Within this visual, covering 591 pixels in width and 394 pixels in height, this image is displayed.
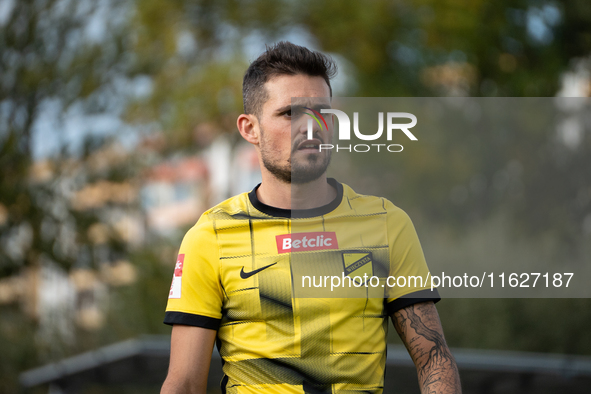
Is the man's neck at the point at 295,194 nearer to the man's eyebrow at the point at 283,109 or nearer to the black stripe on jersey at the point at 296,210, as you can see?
the black stripe on jersey at the point at 296,210

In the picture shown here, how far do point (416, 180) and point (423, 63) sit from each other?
13.9ft

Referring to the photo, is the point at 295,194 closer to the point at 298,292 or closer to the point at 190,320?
the point at 298,292

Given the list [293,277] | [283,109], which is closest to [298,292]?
[293,277]

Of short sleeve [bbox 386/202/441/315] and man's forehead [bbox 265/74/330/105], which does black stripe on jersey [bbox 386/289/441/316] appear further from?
man's forehead [bbox 265/74/330/105]

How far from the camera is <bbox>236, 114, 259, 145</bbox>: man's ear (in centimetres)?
200

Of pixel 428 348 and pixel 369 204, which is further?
→ pixel 369 204

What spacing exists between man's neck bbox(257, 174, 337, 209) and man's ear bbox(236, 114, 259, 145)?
141mm

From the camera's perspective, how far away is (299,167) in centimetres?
193

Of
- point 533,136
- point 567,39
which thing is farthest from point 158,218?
point 567,39

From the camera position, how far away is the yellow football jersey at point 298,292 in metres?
1.78

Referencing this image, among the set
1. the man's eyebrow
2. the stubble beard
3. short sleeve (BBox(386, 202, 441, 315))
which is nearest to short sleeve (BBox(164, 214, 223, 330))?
the stubble beard

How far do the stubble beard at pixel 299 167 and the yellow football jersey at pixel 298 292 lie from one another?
12cm

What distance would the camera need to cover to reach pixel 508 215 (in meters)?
5.21

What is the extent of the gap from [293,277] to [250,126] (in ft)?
1.84
